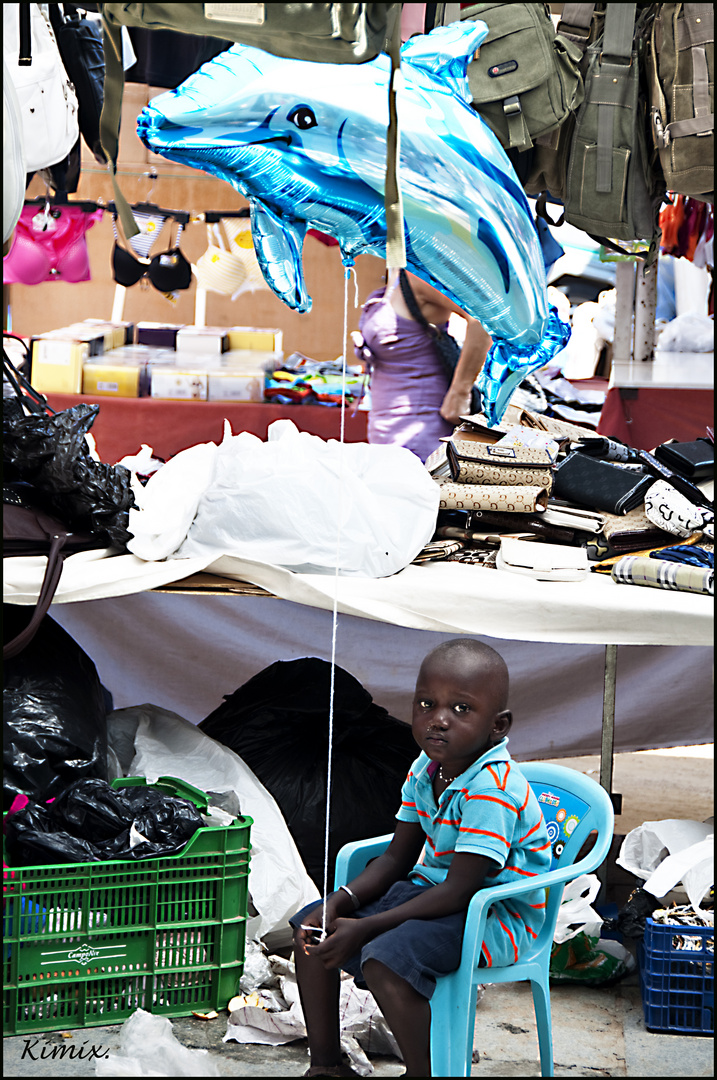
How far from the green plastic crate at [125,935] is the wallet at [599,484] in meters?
1.25

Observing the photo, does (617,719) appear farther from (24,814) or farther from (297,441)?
(24,814)

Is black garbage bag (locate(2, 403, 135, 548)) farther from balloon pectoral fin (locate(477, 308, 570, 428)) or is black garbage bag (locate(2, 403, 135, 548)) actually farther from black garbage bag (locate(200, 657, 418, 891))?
balloon pectoral fin (locate(477, 308, 570, 428))

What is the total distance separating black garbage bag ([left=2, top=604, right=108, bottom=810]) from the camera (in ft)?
8.30

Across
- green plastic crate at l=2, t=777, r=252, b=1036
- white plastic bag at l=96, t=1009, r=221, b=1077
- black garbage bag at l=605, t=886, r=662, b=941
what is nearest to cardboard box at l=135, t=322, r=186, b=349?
green plastic crate at l=2, t=777, r=252, b=1036

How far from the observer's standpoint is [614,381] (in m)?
4.09

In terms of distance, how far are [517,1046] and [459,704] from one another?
874mm

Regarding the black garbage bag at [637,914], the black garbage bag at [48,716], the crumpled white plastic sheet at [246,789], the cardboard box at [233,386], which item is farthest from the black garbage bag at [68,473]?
the cardboard box at [233,386]

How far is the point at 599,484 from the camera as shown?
2.96 metres

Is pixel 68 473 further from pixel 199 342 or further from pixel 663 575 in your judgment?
pixel 199 342

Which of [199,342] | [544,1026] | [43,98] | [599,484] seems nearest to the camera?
[544,1026]

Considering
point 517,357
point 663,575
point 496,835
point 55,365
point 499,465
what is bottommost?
point 496,835

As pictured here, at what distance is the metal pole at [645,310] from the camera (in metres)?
4.33

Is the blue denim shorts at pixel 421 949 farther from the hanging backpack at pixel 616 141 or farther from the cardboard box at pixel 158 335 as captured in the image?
the cardboard box at pixel 158 335

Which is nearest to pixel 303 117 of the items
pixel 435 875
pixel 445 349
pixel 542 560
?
pixel 542 560
